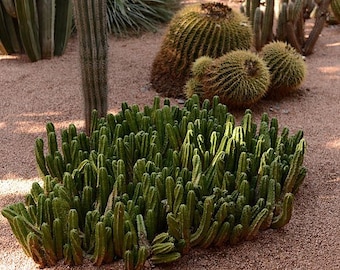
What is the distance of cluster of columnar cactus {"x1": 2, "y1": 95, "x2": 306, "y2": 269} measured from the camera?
2775 mm

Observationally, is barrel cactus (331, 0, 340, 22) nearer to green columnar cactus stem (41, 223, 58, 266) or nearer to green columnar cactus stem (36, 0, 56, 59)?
green columnar cactus stem (36, 0, 56, 59)

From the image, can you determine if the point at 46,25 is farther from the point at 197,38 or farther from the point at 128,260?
the point at 128,260

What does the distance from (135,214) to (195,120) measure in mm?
979

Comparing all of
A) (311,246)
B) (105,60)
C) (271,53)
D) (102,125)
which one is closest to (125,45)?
(271,53)

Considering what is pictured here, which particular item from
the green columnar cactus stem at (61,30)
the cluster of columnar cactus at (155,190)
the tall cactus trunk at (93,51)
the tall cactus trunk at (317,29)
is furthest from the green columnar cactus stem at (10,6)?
the tall cactus trunk at (317,29)

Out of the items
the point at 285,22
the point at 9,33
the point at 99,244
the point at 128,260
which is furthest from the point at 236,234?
the point at 9,33

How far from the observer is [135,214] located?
2.87 meters

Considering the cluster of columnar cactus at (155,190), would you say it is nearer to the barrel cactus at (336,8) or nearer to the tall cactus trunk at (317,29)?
the tall cactus trunk at (317,29)

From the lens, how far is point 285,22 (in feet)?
20.0

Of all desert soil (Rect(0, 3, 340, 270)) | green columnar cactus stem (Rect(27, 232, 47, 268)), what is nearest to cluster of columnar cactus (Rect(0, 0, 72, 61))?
desert soil (Rect(0, 3, 340, 270))

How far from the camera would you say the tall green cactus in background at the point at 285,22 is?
593 cm

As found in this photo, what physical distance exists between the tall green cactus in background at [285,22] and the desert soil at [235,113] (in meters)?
0.22

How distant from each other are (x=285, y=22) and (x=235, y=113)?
1.70m

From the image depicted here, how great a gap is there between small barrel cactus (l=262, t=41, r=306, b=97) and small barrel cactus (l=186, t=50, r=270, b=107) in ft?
0.95
